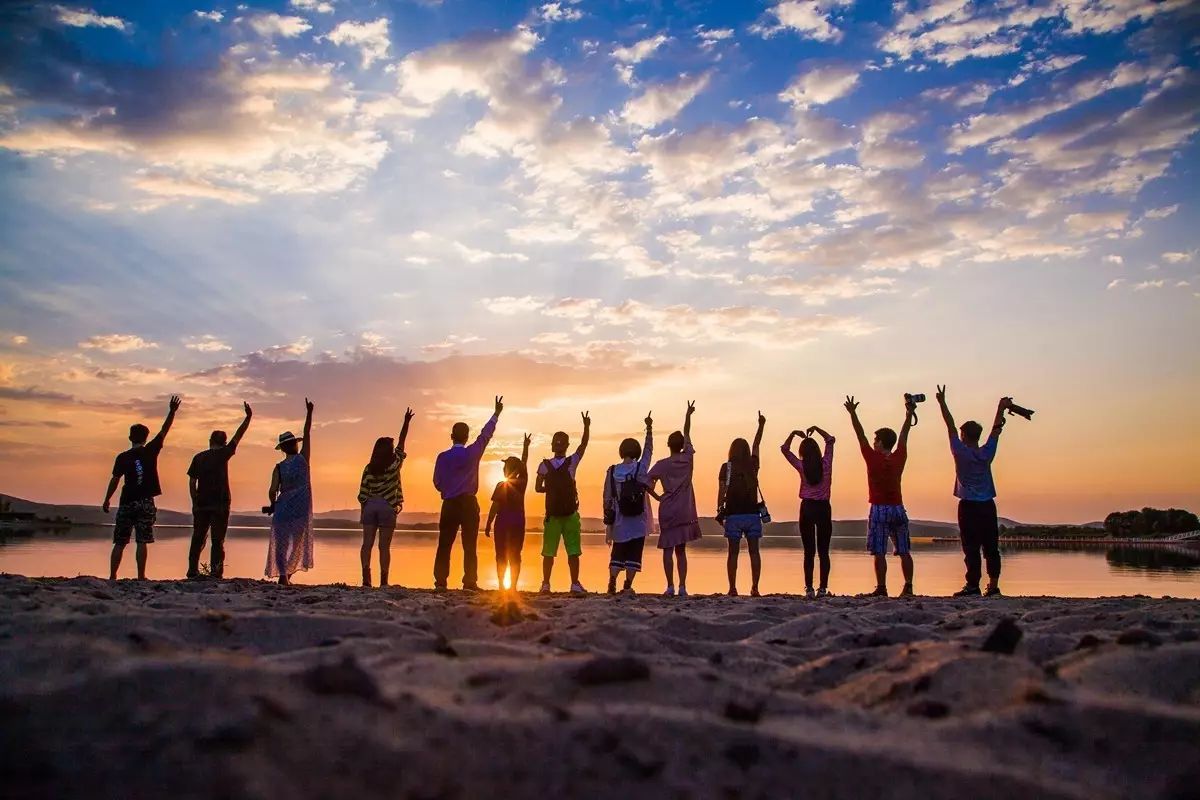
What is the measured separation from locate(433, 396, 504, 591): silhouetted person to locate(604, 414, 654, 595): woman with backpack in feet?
5.72

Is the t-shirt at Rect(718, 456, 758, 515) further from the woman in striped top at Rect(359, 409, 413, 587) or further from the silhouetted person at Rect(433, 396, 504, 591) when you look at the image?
the woman in striped top at Rect(359, 409, 413, 587)

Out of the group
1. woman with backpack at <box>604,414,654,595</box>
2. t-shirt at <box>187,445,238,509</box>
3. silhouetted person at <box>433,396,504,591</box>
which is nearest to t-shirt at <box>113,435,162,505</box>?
t-shirt at <box>187,445,238,509</box>

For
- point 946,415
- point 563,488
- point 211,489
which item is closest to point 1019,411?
point 946,415

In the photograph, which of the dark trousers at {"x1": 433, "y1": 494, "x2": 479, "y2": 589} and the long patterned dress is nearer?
the dark trousers at {"x1": 433, "y1": 494, "x2": 479, "y2": 589}

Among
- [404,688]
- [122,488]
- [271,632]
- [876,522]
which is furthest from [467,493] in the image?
[404,688]

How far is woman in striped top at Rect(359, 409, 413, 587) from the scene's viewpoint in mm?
10250

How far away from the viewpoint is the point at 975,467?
9.52 metres

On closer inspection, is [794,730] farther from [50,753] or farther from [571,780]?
[50,753]

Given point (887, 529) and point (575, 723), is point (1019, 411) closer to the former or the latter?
point (887, 529)

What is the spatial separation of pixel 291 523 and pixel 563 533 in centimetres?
360

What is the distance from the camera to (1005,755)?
199 centimetres

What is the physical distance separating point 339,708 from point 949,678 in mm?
1887

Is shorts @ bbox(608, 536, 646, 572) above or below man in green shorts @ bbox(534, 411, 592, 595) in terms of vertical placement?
below

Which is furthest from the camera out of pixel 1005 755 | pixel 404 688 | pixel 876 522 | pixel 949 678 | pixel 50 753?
pixel 876 522
